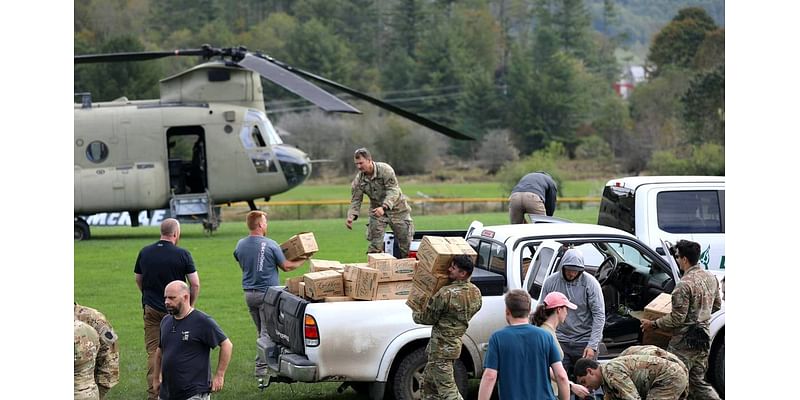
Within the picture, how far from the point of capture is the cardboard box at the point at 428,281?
30.6ft

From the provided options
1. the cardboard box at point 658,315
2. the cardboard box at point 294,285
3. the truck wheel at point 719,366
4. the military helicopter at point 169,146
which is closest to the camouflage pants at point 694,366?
the cardboard box at point 658,315

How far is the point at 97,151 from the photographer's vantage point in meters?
25.8

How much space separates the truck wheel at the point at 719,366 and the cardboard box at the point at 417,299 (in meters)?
3.09

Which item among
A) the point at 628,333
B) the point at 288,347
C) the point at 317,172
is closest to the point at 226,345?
the point at 288,347

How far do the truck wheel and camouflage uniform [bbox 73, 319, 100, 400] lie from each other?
5700mm

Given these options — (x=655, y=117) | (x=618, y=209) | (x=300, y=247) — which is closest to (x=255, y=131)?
(x=618, y=209)

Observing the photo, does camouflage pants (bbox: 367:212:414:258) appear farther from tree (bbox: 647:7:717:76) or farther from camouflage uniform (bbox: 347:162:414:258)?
tree (bbox: 647:7:717:76)

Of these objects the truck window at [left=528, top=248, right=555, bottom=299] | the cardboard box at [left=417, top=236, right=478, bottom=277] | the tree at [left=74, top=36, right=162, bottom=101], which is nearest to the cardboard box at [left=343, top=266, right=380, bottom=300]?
→ the cardboard box at [left=417, top=236, right=478, bottom=277]

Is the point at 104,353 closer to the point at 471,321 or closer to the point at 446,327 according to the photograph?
the point at 446,327

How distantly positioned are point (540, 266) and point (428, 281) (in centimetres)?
165

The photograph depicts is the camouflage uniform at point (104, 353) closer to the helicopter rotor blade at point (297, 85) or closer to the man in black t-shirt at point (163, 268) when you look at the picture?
the man in black t-shirt at point (163, 268)

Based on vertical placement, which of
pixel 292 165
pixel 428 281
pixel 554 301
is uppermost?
pixel 292 165

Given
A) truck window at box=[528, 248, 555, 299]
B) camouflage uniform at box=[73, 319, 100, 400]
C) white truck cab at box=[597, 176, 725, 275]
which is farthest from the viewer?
white truck cab at box=[597, 176, 725, 275]

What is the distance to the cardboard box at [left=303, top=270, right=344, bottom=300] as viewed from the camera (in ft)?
33.5
